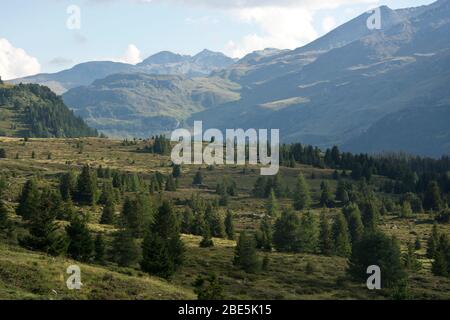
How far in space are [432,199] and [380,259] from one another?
397 feet

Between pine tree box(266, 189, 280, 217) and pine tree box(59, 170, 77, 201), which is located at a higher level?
pine tree box(59, 170, 77, 201)

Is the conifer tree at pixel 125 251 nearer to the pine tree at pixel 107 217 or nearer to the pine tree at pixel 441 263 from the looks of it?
the pine tree at pixel 107 217

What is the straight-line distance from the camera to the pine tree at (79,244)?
60094mm

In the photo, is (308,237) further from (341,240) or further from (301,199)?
(301,199)

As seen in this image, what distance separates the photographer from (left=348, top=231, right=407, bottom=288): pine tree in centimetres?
7050

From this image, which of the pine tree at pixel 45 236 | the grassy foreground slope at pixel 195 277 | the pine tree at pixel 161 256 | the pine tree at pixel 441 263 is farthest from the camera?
the pine tree at pixel 441 263

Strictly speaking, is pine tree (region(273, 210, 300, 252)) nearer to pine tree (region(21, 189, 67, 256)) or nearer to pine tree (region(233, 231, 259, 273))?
pine tree (region(233, 231, 259, 273))

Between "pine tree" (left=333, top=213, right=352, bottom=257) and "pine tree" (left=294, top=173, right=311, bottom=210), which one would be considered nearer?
"pine tree" (left=333, top=213, right=352, bottom=257)

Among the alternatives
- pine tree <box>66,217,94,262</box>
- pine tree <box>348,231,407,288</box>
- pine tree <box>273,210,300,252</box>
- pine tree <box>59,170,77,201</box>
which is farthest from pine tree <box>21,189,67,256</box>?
pine tree <box>59,170,77,201</box>

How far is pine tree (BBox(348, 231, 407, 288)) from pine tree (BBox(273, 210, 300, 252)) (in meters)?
23.4

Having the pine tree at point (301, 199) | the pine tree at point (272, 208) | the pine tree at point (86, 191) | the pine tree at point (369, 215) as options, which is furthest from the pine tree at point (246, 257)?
the pine tree at point (301, 199)

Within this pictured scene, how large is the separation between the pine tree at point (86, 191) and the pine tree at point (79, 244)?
62.2 m
